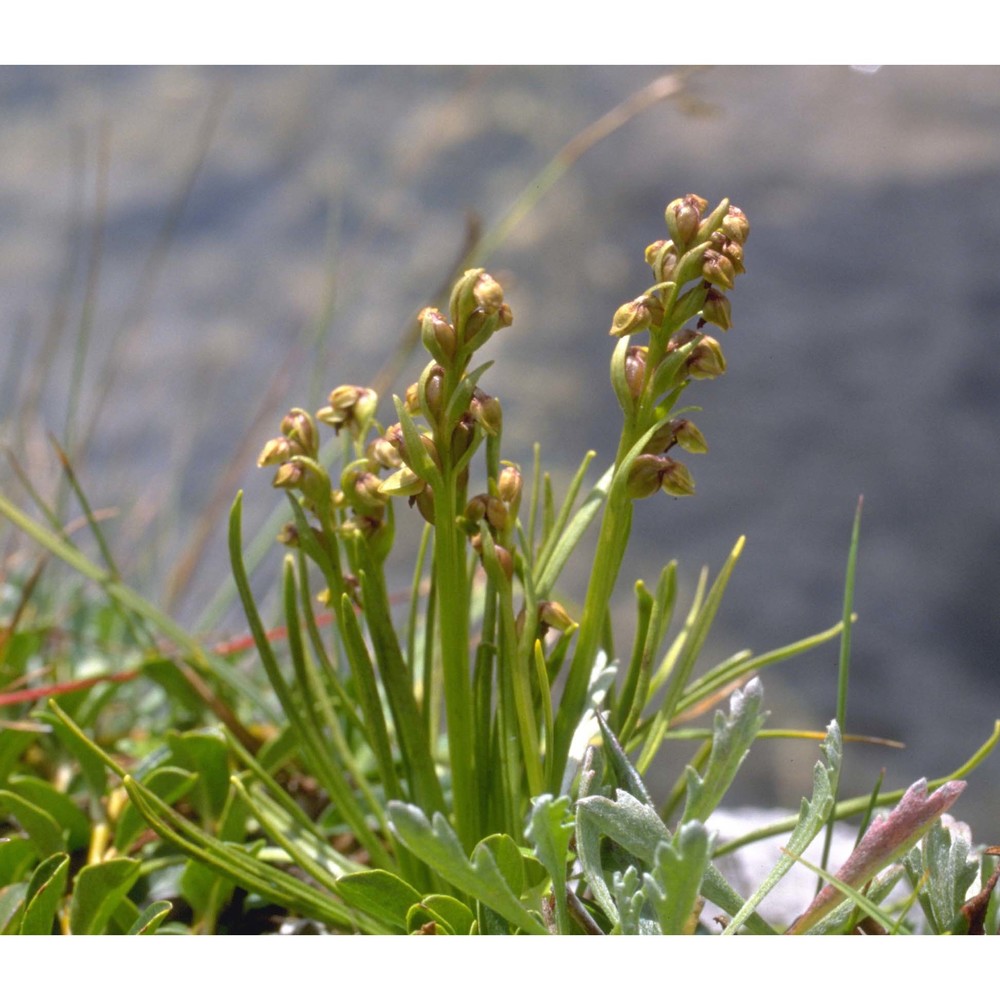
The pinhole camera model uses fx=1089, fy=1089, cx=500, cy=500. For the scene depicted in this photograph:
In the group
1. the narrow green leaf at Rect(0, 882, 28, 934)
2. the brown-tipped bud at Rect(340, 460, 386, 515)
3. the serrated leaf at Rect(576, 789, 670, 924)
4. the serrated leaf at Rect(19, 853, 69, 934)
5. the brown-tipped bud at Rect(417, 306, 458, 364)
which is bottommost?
the narrow green leaf at Rect(0, 882, 28, 934)

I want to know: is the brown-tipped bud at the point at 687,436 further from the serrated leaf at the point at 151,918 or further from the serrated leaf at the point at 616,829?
the serrated leaf at the point at 151,918

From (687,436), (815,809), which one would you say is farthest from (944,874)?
(687,436)

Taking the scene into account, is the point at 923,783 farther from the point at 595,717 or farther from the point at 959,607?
the point at 959,607

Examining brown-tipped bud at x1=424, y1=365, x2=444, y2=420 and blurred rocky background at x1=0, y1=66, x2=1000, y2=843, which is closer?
brown-tipped bud at x1=424, y1=365, x2=444, y2=420

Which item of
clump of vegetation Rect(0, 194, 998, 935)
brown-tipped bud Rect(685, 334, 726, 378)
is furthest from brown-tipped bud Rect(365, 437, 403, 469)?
brown-tipped bud Rect(685, 334, 726, 378)

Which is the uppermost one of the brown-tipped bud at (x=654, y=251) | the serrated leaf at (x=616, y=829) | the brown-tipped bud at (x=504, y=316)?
the brown-tipped bud at (x=654, y=251)

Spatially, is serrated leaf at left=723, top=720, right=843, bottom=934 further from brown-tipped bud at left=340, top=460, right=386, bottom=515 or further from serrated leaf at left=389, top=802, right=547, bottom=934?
brown-tipped bud at left=340, top=460, right=386, bottom=515

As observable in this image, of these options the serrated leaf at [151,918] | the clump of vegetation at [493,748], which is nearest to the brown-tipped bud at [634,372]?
the clump of vegetation at [493,748]
